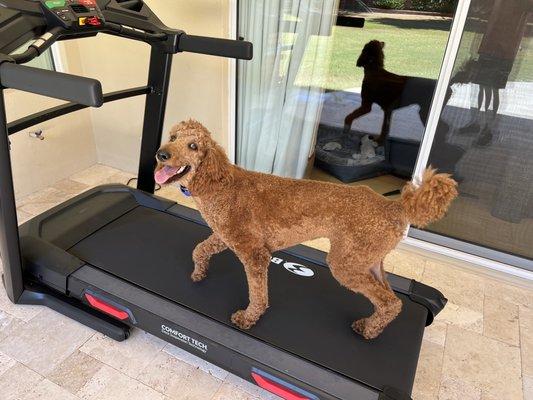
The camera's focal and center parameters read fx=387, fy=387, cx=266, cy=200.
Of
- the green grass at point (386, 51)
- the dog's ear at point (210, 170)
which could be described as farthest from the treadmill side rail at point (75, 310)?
the green grass at point (386, 51)

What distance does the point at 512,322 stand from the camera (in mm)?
1965

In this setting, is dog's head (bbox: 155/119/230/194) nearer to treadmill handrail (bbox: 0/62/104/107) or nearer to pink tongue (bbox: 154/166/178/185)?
pink tongue (bbox: 154/166/178/185)

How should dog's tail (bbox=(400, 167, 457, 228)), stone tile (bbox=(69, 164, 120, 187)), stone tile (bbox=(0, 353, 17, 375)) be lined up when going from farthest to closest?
1. stone tile (bbox=(69, 164, 120, 187))
2. stone tile (bbox=(0, 353, 17, 375))
3. dog's tail (bbox=(400, 167, 457, 228))

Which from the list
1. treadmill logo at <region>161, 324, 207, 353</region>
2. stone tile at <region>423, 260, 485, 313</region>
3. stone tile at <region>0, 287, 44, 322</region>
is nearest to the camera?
treadmill logo at <region>161, 324, 207, 353</region>

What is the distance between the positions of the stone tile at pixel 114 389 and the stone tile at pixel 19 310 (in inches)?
19.8

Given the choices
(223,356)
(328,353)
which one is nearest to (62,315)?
(223,356)

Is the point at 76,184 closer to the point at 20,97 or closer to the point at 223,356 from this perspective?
the point at 20,97

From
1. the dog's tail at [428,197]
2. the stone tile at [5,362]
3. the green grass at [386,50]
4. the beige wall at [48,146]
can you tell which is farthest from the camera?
the beige wall at [48,146]

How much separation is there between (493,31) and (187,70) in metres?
1.82

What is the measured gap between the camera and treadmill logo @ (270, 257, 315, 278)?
188cm

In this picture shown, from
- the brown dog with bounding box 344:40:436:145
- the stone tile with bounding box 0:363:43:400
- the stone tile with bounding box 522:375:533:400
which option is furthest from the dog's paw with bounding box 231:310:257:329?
the brown dog with bounding box 344:40:436:145

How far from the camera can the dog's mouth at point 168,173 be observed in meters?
1.28

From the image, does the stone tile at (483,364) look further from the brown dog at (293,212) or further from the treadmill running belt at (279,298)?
the brown dog at (293,212)

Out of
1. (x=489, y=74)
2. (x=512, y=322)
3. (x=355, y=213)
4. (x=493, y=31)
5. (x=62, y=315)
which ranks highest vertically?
(x=493, y=31)
